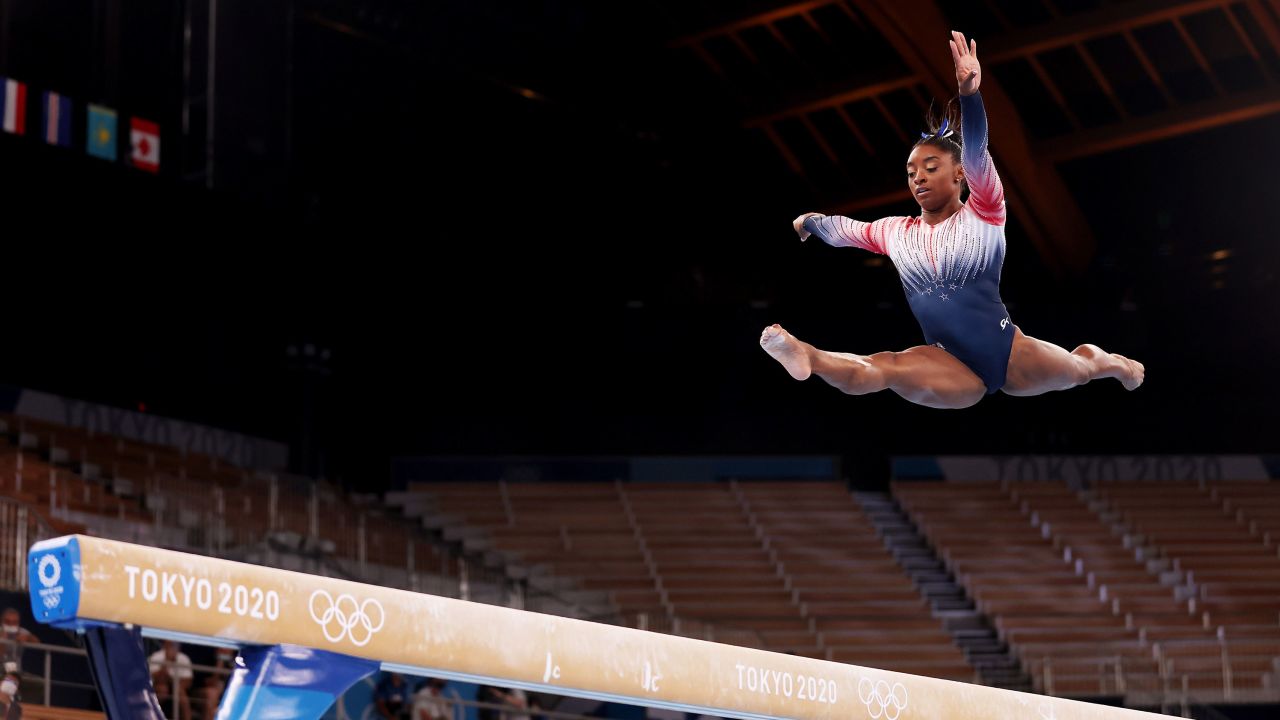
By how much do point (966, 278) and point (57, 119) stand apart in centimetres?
1394

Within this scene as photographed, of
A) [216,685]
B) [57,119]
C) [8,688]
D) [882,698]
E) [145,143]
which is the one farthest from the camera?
[145,143]

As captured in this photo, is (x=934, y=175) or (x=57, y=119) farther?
(x=57, y=119)

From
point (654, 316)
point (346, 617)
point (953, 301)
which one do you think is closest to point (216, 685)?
point (346, 617)

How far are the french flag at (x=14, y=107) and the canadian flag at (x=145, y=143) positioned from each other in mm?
1202

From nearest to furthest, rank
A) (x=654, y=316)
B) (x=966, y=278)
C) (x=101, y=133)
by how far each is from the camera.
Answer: (x=966, y=278)
(x=101, y=133)
(x=654, y=316)

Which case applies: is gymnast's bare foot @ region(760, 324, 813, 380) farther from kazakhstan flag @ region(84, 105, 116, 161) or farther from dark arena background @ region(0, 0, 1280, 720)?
kazakhstan flag @ region(84, 105, 116, 161)

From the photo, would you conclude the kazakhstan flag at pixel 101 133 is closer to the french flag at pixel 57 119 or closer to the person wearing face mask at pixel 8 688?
the french flag at pixel 57 119

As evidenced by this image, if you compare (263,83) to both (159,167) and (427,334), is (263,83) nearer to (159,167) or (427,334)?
(159,167)

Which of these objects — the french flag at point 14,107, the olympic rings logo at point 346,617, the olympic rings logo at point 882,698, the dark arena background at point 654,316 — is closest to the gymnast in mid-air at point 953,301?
the olympic rings logo at point 882,698

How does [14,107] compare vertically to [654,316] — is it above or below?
above

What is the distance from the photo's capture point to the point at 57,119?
16.7 meters

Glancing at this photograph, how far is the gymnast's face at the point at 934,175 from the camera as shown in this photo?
18.1 feet

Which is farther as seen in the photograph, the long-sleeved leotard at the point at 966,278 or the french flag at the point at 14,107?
the french flag at the point at 14,107

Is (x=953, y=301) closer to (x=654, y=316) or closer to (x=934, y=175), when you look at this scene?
(x=934, y=175)
